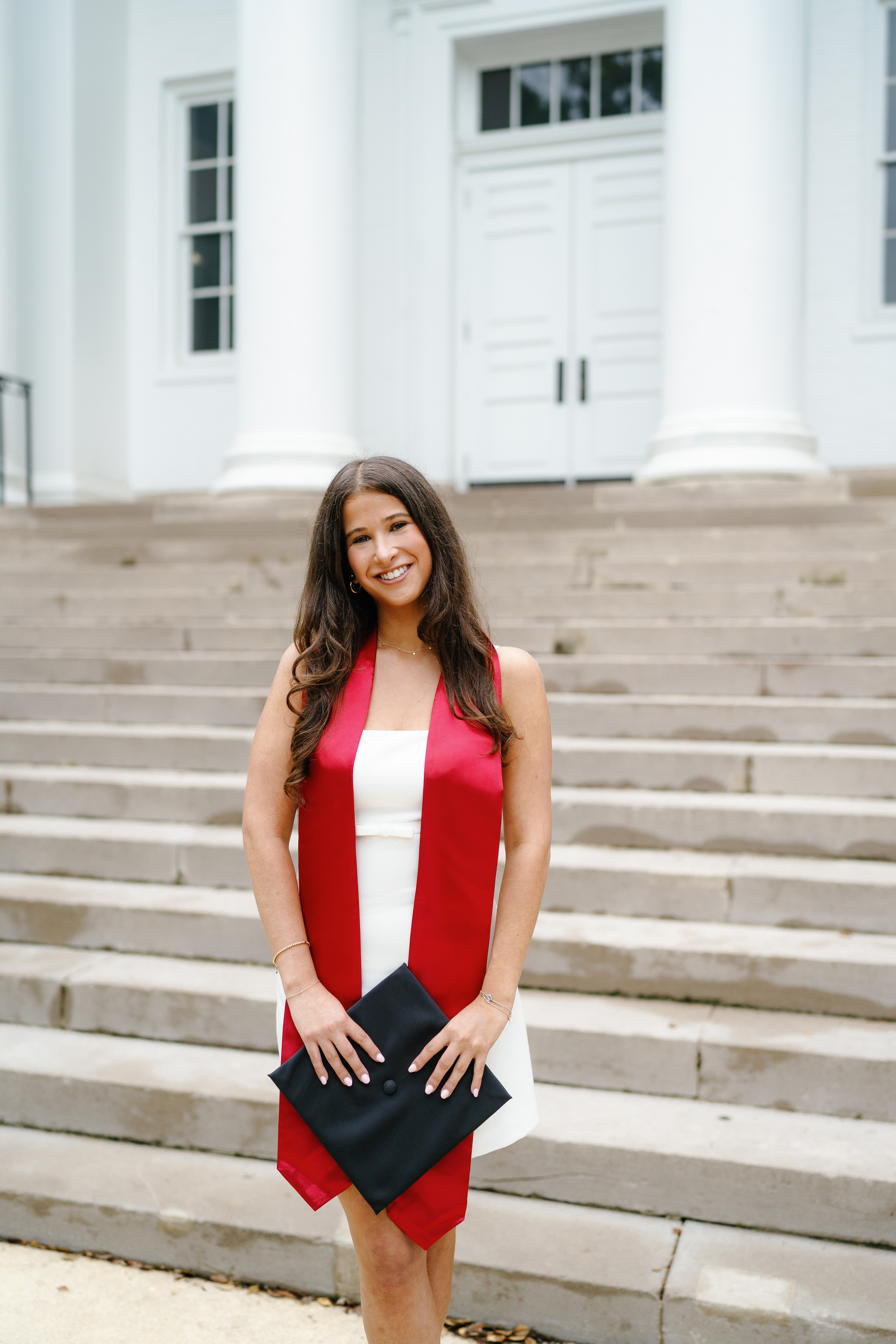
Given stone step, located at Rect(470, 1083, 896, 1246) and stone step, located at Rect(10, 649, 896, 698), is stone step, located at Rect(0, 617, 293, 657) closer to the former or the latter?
stone step, located at Rect(10, 649, 896, 698)

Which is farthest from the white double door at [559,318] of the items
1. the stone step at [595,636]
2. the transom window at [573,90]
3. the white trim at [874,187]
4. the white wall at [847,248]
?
the stone step at [595,636]

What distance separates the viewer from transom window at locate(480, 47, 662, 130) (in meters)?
8.81

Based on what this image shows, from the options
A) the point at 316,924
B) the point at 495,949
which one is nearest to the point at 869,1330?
the point at 495,949

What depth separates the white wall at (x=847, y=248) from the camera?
8070mm

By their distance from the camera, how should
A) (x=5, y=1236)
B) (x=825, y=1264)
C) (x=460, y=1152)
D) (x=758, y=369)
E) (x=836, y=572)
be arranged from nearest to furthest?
(x=460, y=1152) < (x=825, y=1264) < (x=5, y=1236) < (x=836, y=572) < (x=758, y=369)

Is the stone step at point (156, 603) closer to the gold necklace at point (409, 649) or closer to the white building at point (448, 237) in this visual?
the white building at point (448, 237)

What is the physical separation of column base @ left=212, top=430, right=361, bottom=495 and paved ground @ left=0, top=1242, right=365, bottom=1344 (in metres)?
5.66

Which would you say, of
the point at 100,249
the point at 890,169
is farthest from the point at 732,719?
the point at 100,249

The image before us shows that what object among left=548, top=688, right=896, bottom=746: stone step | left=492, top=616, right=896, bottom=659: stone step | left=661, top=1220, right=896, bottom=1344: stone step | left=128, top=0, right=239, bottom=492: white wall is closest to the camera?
left=661, top=1220, right=896, bottom=1344: stone step

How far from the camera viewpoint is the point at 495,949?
6.08 feet

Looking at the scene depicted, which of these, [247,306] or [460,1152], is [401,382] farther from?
[460,1152]

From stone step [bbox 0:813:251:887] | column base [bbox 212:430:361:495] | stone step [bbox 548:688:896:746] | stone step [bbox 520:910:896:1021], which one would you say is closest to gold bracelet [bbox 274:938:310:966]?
stone step [bbox 520:910:896:1021]

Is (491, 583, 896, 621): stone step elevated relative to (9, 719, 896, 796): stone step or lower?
elevated

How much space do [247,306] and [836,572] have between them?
4538mm
